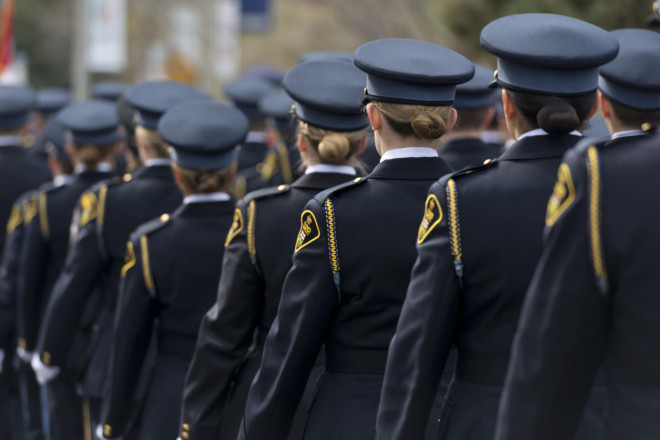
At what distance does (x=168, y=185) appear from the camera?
508cm

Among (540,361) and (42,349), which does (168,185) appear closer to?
(42,349)

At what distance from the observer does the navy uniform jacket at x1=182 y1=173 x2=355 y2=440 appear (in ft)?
12.2

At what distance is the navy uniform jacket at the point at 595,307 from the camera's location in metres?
2.17

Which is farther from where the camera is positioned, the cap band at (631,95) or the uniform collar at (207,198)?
the uniform collar at (207,198)

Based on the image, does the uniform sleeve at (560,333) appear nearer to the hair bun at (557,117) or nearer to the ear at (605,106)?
the hair bun at (557,117)

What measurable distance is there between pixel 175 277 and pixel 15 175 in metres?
3.57

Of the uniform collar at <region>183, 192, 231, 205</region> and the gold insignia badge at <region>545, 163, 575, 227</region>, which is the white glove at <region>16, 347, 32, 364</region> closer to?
the uniform collar at <region>183, 192, 231, 205</region>

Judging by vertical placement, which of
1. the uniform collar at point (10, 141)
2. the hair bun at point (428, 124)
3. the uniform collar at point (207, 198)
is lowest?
the uniform collar at point (10, 141)

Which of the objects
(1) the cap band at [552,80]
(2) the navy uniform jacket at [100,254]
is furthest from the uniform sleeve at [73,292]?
(1) the cap band at [552,80]

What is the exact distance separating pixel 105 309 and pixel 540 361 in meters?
3.48

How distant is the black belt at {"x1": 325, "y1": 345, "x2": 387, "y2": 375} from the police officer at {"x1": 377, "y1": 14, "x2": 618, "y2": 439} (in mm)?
452

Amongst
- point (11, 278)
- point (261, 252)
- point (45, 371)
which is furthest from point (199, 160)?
point (11, 278)

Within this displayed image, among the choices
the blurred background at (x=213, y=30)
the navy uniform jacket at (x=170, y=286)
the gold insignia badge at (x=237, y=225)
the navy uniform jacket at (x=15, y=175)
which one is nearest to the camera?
the gold insignia badge at (x=237, y=225)

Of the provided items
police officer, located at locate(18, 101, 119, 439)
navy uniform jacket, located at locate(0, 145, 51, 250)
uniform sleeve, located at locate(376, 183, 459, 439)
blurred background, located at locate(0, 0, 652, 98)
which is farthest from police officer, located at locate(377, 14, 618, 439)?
blurred background, located at locate(0, 0, 652, 98)
